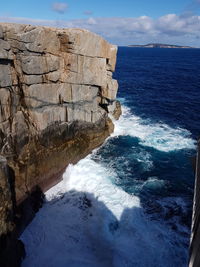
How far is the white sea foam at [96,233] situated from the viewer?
19.1m

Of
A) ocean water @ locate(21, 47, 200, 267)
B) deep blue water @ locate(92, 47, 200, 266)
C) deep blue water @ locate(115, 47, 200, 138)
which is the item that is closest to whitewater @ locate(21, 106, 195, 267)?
ocean water @ locate(21, 47, 200, 267)

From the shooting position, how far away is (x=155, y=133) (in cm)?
3912

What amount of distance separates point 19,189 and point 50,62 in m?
13.3

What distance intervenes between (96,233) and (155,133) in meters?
22.1

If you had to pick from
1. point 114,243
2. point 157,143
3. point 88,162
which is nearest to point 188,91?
point 157,143

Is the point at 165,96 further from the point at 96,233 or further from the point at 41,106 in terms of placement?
the point at 96,233

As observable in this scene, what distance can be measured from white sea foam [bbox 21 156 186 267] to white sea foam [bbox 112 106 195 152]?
1235cm

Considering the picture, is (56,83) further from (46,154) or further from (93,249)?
(93,249)

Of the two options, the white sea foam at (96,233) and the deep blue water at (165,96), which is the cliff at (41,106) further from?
the deep blue water at (165,96)

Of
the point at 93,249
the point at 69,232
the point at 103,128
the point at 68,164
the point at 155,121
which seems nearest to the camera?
the point at 93,249

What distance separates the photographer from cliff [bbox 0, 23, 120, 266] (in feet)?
72.5

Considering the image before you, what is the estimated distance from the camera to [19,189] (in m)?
22.8

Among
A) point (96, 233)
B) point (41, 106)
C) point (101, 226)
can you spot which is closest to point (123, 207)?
point (101, 226)

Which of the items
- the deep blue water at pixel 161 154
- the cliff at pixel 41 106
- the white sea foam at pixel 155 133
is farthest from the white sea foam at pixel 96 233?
the white sea foam at pixel 155 133
